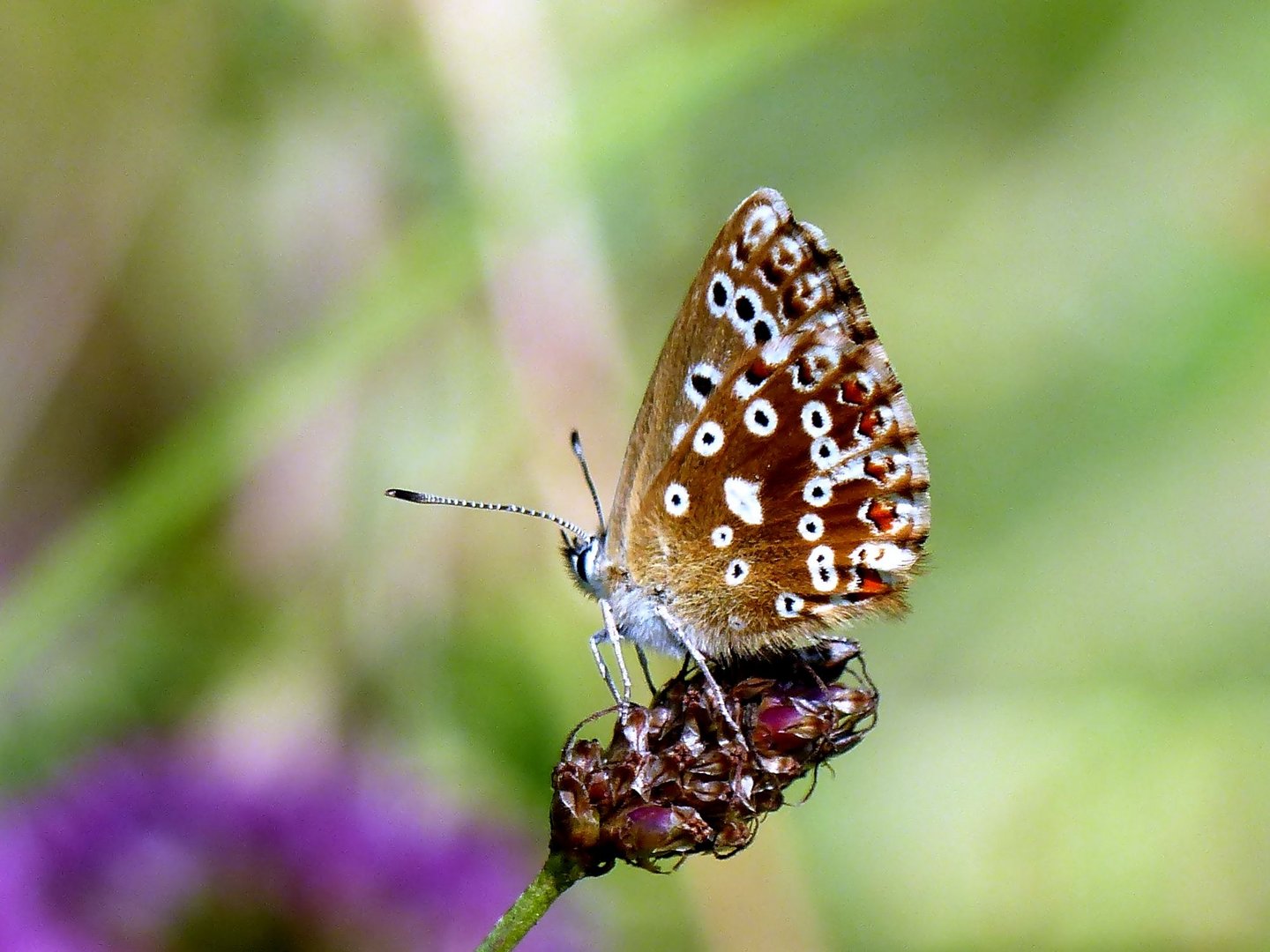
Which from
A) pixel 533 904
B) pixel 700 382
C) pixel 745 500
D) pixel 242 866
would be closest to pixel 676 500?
pixel 745 500

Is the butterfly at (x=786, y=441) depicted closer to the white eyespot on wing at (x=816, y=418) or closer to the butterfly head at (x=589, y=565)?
the white eyespot on wing at (x=816, y=418)

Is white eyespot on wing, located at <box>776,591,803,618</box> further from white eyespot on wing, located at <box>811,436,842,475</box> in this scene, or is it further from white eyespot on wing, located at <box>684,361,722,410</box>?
white eyespot on wing, located at <box>684,361,722,410</box>

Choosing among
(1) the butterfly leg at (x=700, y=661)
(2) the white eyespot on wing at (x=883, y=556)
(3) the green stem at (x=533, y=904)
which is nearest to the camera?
(3) the green stem at (x=533, y=904)

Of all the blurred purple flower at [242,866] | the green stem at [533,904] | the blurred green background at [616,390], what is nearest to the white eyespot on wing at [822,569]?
the green stem at [533,904]

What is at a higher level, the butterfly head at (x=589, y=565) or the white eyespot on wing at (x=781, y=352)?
the white eyespot on wing at (x=781, y=352)

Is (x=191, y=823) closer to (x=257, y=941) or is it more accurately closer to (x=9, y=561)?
(x=257, y=941)

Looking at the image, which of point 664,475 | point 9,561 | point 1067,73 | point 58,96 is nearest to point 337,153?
point 58,96

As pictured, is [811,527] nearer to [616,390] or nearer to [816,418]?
[816,418]
